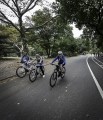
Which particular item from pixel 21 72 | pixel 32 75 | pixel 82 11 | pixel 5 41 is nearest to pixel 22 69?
pixel 21 72

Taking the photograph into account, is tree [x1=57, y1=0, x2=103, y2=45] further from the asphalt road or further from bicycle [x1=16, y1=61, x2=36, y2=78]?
the asphalt road

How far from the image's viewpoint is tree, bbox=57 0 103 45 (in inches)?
1088

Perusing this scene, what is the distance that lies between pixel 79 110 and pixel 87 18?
26850 mm

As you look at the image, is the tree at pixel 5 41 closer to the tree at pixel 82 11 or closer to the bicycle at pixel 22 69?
the tree at pixel 82 11

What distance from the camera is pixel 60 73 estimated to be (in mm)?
10383

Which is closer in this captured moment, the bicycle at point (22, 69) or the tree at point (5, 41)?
the bicycle at point (22, 69)

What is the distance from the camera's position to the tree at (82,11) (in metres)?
27.6

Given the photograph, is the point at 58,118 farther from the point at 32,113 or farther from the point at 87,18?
the point at 87,18

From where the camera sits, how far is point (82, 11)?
94.1 feet

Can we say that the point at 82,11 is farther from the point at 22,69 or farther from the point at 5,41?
the point at 22,69

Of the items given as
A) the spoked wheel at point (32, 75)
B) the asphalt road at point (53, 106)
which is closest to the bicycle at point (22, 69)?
the spoked wheel at point (32, 75)

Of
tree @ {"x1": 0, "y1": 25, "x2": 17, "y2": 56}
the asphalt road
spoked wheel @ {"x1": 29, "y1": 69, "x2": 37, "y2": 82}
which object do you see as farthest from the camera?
tree @ {"x1": 0, "y1": 25, "x2": 17, "y2": 56}

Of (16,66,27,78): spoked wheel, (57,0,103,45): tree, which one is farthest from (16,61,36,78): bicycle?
(57,0,103,45): tree

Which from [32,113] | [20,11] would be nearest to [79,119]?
[32,113]
